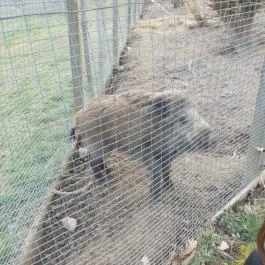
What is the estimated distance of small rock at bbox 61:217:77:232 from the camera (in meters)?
2.99

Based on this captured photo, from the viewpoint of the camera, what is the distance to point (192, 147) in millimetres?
3498

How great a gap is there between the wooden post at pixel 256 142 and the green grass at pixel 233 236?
0.32 meters

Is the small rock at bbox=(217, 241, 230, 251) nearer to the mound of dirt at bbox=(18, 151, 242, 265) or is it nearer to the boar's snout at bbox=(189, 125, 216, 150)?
the mound of dirt at bbox=(18, 151, 242, 265)

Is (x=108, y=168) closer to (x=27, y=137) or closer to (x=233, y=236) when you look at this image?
(x=27, y=137)

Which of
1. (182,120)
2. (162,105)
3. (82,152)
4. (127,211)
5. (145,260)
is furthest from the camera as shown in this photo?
(82,152)

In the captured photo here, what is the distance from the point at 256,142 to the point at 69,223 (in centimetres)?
172

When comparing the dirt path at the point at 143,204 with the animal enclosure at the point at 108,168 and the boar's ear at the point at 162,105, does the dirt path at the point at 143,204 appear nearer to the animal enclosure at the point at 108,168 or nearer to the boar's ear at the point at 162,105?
the animal enclosure at the point at 108,168

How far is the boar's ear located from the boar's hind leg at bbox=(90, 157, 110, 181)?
0.66 m

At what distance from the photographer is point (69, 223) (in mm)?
3014

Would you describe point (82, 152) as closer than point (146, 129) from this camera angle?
No

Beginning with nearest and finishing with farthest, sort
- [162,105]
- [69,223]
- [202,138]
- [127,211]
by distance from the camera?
[69,223]
[127,211]
[162,105]
[202,138]

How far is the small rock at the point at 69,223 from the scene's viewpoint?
2.99 metres

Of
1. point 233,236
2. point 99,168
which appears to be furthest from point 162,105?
point 233,236

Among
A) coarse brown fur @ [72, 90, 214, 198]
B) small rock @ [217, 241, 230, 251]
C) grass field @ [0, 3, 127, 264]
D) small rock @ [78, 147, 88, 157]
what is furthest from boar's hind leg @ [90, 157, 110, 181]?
small rock @ [217, 241, 230, 251]
